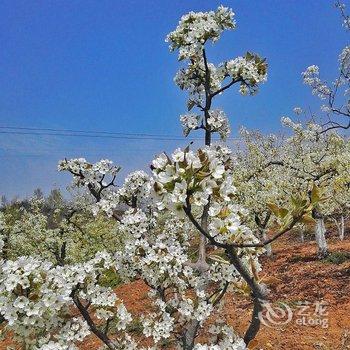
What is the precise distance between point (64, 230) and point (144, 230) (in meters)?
15.7

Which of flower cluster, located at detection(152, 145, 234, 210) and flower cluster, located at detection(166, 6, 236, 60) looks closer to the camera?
flower cluster, located at detection(152, 145, 234, 210)

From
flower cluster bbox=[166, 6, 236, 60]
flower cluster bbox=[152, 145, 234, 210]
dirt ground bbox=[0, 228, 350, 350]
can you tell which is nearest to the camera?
flower cluster bbox=[152, 145, 234, 210]

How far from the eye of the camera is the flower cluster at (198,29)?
455 centimetres

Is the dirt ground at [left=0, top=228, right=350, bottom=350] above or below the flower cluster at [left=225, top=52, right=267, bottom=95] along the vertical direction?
below

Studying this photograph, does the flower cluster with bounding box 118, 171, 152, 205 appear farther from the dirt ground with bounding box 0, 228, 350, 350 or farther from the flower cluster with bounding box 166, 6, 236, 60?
the dirt ground with bounding box 0, 228, 350, 350

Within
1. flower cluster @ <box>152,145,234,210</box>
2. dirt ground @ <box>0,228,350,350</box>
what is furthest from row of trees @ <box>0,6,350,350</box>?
dirt ground @ <box>0,228,350,350</box>

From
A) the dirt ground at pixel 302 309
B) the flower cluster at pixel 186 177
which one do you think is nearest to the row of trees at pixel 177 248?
the flower cluster at pixel 186 177

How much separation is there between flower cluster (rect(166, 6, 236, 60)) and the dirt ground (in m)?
3.89

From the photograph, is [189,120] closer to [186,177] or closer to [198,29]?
[198,29]

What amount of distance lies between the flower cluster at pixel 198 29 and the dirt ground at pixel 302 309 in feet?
12.8

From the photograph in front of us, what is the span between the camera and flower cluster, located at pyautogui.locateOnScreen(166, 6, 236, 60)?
455 cm

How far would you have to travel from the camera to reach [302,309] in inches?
400

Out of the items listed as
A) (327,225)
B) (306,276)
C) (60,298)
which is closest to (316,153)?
(306,276)

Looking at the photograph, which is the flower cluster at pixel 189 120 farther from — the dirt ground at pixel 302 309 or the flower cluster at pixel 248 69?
the dirt ground at pixel 302 309
